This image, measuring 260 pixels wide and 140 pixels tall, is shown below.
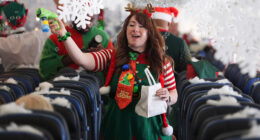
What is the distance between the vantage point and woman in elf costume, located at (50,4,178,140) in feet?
6.52

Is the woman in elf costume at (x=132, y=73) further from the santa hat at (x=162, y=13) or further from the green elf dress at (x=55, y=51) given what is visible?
the santa hat at (x=162, y=13)

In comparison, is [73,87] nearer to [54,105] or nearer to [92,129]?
[92,129]

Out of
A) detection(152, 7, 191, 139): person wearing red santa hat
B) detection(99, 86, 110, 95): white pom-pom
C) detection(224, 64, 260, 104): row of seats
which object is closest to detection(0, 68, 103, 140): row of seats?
detection(99, 86, 110, 95): white pom-pom

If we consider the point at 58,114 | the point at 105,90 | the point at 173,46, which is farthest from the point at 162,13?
the point at 58,114

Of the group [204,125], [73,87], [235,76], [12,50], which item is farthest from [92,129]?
[235,76]

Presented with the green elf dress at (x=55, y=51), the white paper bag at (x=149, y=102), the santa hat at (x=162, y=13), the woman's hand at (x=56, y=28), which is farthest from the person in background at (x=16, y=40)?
the white paper bag at (x=149, y=102)

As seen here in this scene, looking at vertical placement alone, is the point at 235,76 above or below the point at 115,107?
below

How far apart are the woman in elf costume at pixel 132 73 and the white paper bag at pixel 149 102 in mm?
100

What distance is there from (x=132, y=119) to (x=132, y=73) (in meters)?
0.33

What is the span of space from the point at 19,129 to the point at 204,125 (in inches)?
34.6

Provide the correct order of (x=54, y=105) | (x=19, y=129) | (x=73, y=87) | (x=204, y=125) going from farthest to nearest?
1. (x=73, y=87)
2. (x=54, y=105)
3. (x=204, y=125)
4. (x=19, y=129)

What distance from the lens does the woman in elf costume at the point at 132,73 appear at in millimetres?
1987

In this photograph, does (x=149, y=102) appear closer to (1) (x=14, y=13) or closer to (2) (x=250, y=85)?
(2) (x=250, y=85)

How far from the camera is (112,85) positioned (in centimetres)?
206
